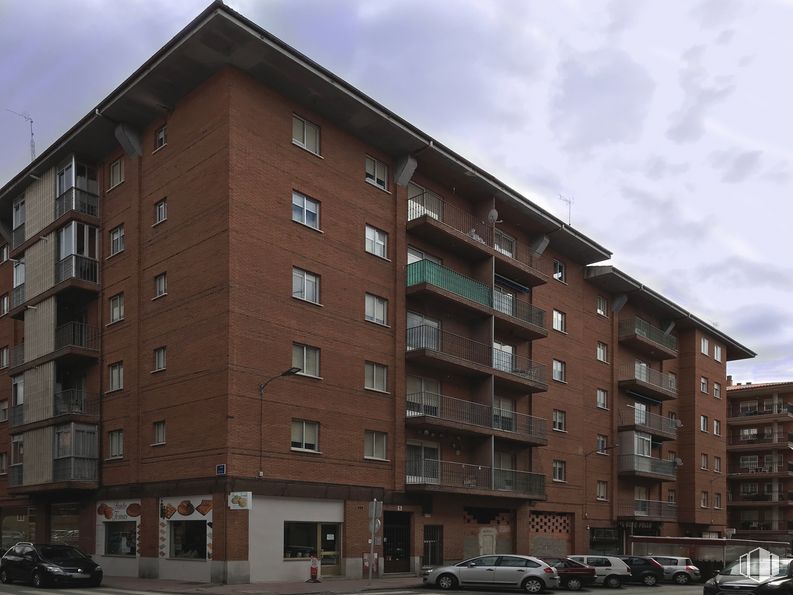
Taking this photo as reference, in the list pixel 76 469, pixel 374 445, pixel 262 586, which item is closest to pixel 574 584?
pixel 374 445

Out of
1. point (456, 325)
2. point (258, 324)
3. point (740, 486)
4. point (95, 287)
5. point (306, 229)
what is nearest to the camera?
point (258, 324)

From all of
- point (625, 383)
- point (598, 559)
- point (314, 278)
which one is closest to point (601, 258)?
point (625, 383)

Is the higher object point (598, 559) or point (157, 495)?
point (157, 495)

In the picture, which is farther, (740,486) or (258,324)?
(740,486)

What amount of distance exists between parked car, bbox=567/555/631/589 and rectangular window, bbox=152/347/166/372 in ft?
61.0

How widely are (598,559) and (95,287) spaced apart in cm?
2438

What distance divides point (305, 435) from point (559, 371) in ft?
66.1

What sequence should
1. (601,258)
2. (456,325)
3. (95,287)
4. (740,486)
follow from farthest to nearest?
1. (740,486)
2. (601,258)
3. (456,325)
4. (95,287)

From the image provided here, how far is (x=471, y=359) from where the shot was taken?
129 feet

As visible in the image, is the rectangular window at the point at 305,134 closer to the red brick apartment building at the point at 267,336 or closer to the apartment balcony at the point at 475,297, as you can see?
the red brick apartment building at the point at 267,336

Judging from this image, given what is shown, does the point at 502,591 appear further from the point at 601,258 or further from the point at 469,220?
the point at 601,258

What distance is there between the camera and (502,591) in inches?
1140

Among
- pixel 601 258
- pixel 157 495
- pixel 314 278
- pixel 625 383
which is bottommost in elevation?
pixel 157 495

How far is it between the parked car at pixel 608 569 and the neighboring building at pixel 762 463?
47.5 m
